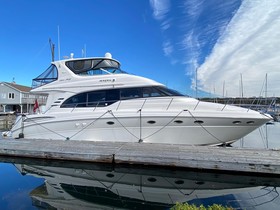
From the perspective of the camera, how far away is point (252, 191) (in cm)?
567

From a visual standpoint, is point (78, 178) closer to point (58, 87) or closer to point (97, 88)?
point (97, 88)

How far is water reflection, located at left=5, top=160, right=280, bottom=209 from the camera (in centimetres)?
518

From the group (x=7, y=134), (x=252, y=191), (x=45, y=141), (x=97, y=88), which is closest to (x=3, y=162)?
(x=45, y=141)

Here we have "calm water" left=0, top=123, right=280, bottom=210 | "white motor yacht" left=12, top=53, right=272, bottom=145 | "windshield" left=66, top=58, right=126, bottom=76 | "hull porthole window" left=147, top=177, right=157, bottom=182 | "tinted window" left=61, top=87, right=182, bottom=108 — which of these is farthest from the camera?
"windshield" left=66, top=58, right=126, bottom=76

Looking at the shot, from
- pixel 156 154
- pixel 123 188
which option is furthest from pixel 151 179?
pixel 123 188

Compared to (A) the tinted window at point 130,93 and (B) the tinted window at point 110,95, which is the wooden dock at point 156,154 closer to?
(B) the tinted window at point 110,95

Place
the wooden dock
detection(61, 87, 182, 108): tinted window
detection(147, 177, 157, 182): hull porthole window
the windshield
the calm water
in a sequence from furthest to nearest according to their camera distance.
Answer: the windshield < detection(61, 87, 182, 108): tinted window < detection(147, 177, 157, 182): hull porthole window < the wooden dock < the calm water

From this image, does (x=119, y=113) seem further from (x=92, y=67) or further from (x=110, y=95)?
(x=92, y=67)

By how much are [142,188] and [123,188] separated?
20.2 inches

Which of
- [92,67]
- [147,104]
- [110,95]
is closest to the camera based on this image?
[147,104]

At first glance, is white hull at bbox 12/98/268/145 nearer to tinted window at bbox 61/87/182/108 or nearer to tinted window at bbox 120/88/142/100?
tinted window at bbox 61/87/182/108

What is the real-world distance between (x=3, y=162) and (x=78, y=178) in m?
3.66

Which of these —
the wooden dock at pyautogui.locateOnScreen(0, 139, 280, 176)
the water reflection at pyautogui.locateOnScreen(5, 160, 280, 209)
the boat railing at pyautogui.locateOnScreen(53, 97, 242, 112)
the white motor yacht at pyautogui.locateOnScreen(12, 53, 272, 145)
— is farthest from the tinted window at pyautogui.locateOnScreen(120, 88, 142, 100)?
the water reflection at pyautogui.locateOnScreen(5, 160, 280, 209)

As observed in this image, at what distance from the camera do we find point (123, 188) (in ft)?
20.0
